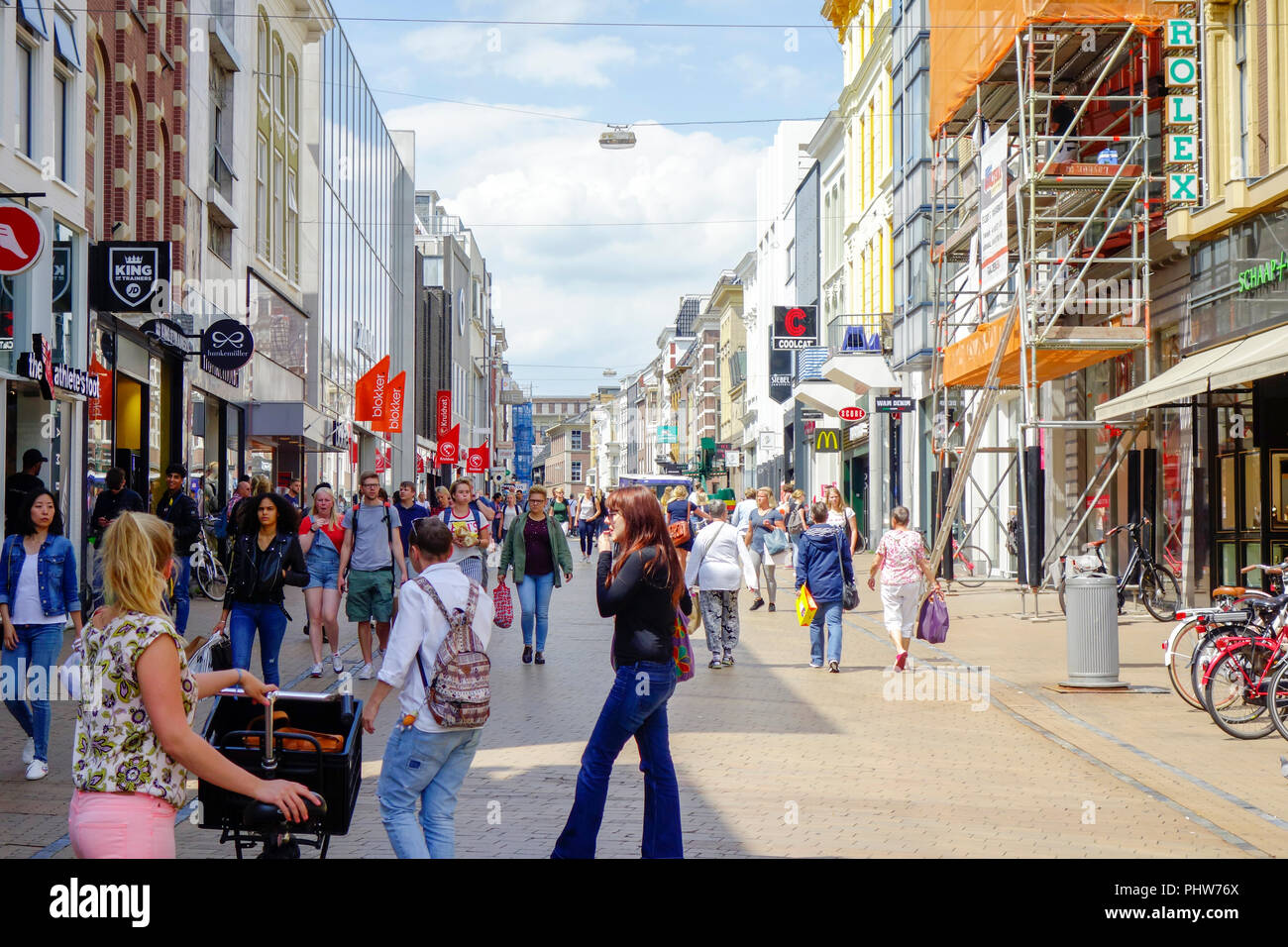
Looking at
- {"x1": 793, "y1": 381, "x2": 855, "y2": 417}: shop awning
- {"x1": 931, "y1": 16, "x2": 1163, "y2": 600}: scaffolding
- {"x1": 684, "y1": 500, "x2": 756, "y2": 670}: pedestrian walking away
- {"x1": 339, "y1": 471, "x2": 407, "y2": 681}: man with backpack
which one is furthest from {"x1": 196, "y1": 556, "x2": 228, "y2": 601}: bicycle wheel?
{"x1": 793, "y1": 381, "x2": 855, "y2": 417}: shop awning

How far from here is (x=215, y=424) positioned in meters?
28.4

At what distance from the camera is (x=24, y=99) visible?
56.7 feet

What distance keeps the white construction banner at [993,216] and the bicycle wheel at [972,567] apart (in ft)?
21.7

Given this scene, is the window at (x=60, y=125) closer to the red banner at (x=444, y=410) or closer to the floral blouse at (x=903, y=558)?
the floral blouse at (x=903, y=558)

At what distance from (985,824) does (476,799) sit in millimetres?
2655

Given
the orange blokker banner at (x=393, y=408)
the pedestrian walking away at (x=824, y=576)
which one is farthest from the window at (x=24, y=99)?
the orange blokker banner at (x=393, y=408)

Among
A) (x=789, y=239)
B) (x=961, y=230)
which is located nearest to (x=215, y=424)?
(x=961, y=230)

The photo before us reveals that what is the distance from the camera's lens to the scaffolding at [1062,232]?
19.3m

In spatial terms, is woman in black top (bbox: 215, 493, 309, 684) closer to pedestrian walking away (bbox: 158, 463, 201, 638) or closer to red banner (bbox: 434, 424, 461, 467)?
pedestrian walking away (bbox: 158, 463, 201, 638)

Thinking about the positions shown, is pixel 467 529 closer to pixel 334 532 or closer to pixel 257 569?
pixel 334 532

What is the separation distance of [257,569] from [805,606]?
A: 5.72m

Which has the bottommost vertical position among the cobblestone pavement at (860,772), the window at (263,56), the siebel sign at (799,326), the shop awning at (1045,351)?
the cobblestone pavement at (860,772)

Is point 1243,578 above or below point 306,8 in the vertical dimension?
below

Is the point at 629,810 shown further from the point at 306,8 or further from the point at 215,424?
the point at 306,8
